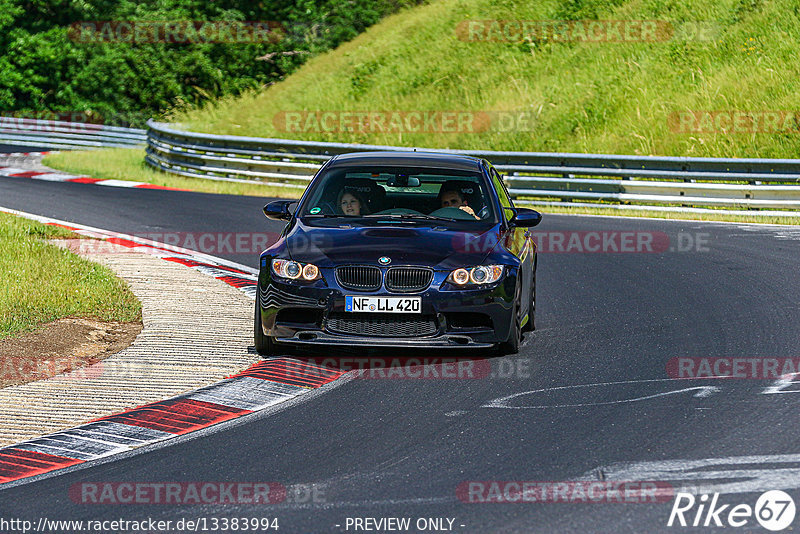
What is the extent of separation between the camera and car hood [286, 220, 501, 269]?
895 centimetres

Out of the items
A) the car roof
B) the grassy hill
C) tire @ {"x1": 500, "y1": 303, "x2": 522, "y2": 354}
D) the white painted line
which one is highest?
the grassy hill

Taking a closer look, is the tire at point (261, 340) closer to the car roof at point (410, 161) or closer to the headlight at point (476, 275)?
the headlight at point (476, 275)

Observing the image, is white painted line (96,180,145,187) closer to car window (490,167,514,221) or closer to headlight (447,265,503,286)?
car window (490,167,514,221)

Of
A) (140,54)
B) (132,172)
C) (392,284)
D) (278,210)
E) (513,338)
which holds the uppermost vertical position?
(140,54)

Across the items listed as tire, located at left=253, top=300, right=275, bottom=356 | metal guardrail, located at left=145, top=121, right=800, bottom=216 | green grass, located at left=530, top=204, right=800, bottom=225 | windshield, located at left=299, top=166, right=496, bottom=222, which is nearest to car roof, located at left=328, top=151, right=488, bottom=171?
windshield, located at left=299, top=166, right=496, bottom=222

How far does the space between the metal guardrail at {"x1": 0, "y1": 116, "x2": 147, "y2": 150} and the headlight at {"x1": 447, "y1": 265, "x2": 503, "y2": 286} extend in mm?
32599

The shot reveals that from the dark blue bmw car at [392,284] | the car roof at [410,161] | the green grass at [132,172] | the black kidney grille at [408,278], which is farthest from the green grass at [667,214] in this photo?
the black kidney grille at [408,278]

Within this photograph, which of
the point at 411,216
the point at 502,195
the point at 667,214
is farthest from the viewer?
the point at 667,214

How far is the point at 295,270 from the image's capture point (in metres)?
8.99

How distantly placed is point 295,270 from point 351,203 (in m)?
1.38

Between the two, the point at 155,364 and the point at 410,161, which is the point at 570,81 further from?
the point at 155,364

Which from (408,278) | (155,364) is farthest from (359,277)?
(155,364)

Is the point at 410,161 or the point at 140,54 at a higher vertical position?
the point at 140,54

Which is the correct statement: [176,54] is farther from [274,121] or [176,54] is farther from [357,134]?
[357,134]
